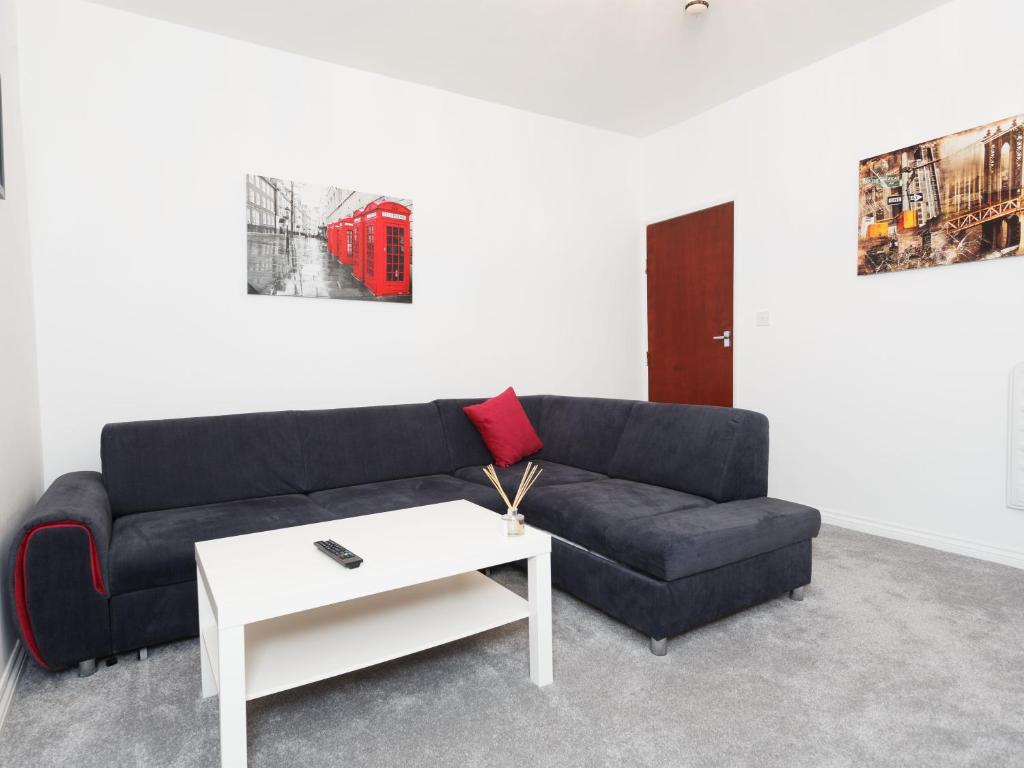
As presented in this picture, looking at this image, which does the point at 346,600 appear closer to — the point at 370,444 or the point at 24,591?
the point at 24,591

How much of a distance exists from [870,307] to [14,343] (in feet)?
13.5

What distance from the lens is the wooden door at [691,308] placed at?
4.28m

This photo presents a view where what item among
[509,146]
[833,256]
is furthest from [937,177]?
[509,146]

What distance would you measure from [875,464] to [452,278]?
277 cm

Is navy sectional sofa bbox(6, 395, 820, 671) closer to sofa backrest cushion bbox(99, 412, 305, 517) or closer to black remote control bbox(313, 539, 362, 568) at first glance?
sofa backrest cushion bbox(99, 412, 305, 517)

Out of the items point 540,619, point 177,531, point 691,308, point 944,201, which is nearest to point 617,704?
point 540,619

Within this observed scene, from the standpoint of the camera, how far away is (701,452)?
105 inches

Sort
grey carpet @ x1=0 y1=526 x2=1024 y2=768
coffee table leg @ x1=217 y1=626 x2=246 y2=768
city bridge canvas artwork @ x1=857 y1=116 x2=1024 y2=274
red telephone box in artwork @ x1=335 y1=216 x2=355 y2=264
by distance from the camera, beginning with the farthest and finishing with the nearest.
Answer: red telephone box in artwork @ x1=335 y1=216 x2=355 y2=264 < city bridge canvas artwork @ x1=857 y1=116 x2=1024 y2=274 < grey carpet @ x1=0 y1=526 x2=1024 y2=768 < coffee table leg @ x1=217 y1=626 x2=246 y2=768

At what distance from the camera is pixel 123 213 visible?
9.84 ft

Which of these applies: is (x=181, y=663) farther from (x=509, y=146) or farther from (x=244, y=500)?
(x=509, y=146)

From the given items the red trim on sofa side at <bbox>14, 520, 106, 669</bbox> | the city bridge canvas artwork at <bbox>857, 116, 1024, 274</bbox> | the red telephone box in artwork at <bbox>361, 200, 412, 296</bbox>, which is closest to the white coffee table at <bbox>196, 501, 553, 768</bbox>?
the red trim on sofa side at <bbox>14, 520, 106, 669</bbox>

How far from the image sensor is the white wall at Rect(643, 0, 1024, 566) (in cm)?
295

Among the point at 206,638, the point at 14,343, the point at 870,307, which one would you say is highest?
the point at 870,307

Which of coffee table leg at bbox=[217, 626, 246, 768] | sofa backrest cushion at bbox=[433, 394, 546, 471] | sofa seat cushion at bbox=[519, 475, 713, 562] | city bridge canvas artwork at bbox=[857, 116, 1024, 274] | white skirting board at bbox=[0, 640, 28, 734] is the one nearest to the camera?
coffee table leg at bbox=[217, 626, 246, 768]
